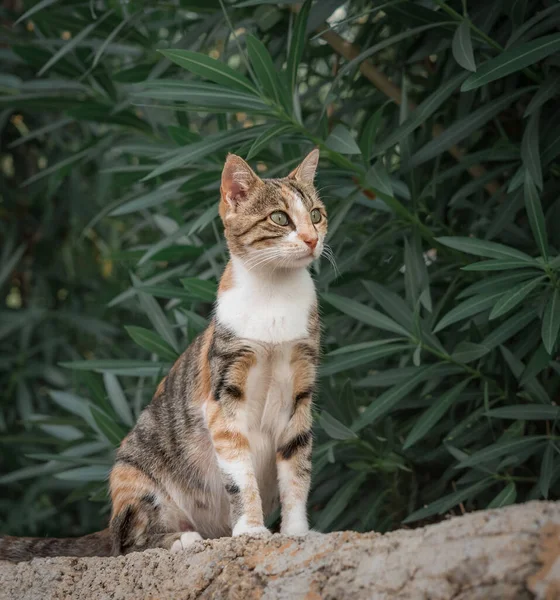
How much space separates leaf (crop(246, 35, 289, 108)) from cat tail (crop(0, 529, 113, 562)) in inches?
61.6

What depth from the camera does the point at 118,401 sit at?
13.2ft

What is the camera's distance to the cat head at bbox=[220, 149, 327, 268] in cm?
262

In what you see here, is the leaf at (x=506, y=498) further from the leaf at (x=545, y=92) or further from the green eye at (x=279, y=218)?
the leaf at (x=545, y=92)

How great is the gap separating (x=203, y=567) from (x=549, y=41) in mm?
1944

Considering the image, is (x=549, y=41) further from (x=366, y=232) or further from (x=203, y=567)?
(x=203, y=567)

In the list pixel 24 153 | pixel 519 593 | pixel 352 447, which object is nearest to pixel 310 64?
pixel 352 447

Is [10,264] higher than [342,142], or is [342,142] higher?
[342,142]

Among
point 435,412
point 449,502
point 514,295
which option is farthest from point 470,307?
point 449,502

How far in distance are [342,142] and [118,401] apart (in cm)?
157

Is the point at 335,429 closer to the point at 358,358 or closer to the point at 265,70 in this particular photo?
the point at 358,358

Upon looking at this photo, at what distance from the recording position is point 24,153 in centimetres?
651

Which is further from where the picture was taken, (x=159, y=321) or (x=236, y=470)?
(x=159, y=321)

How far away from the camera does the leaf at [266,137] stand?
10.1 feet

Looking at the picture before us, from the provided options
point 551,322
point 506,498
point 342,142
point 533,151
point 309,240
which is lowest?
point 506,498
